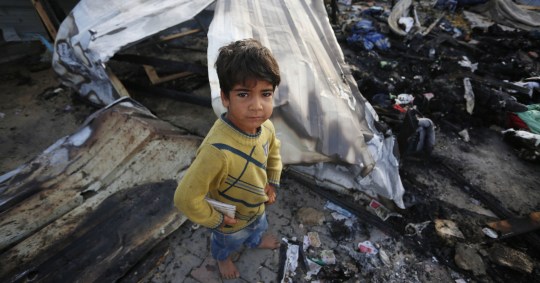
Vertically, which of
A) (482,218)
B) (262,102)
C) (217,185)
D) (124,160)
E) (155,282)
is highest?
(262,102)

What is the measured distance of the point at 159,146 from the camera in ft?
9.30

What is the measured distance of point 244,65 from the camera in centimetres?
118

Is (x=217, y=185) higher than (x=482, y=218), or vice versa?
(x=217, y=185)

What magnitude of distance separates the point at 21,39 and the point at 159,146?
562 cm

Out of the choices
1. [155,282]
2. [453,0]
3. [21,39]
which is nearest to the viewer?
[155,282]

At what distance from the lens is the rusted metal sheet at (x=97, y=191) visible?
2170 mm

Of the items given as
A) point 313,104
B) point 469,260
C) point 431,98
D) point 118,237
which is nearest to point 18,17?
point 118,237

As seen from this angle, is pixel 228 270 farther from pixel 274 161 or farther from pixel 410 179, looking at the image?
pixel 410 179

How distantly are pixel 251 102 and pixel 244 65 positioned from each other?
169 mm

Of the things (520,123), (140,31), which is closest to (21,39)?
(140,31)

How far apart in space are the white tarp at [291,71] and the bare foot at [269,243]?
2.52 feet

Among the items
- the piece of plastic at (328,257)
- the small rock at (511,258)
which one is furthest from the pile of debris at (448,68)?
the piece of plastic at (328,257)

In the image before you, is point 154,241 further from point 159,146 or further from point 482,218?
point 482,218

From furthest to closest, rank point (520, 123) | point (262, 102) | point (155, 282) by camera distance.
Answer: point (520, 123), point (155, 282), point (262, 102)
